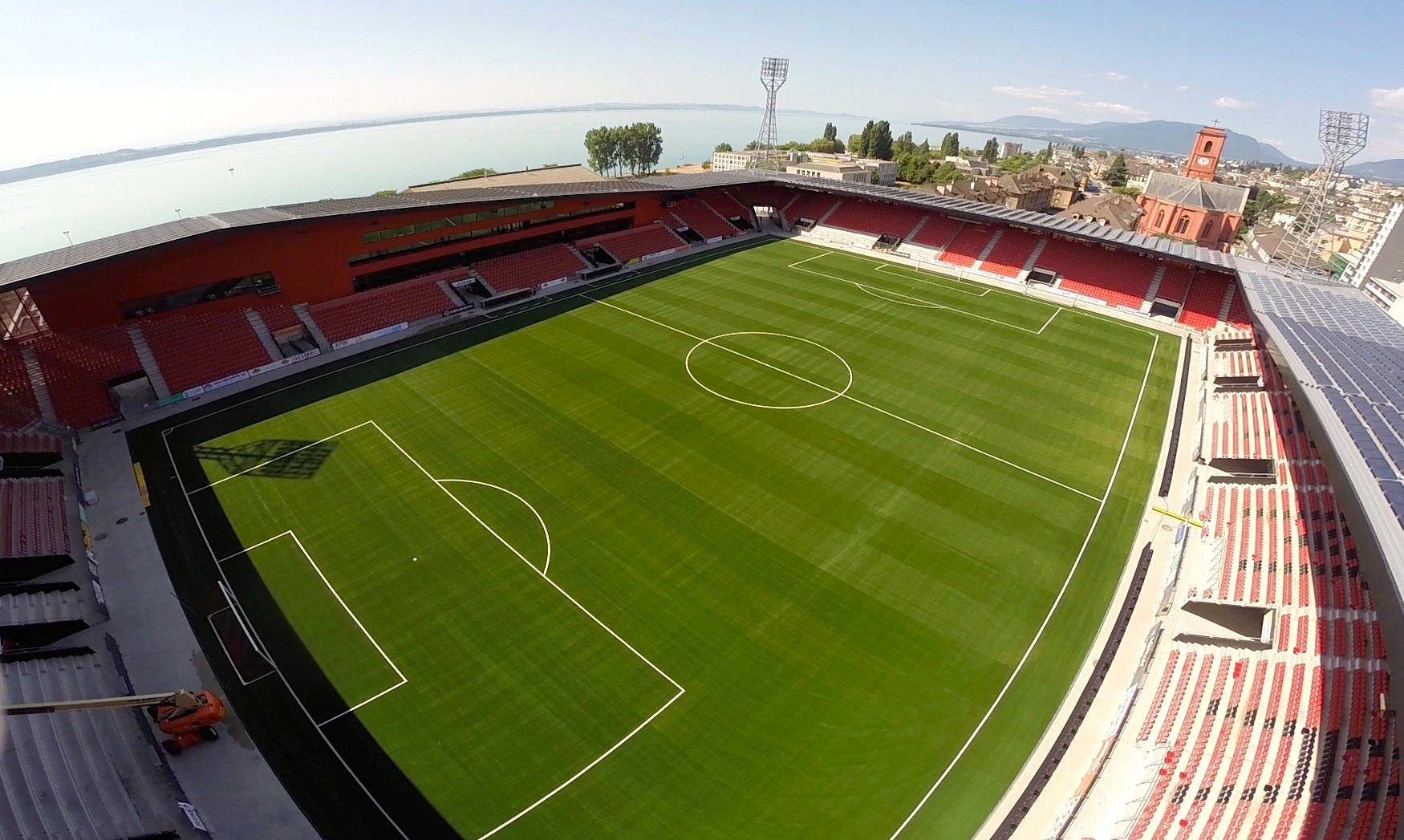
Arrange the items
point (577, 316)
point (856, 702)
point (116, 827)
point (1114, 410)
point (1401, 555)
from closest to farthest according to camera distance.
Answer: point (1401, 555)
point (116, 827)
point (856, 702)
point (1114, 410)
point (577, 316)

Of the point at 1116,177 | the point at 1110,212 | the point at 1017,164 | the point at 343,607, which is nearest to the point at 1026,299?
the point at 343,607

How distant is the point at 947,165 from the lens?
426ft

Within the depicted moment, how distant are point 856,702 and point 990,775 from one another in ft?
12.4

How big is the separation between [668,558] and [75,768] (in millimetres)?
16429

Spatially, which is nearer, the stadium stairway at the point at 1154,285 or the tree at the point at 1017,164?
the stadium stairway at the point at 1154,285

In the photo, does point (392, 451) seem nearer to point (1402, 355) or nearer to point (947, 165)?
point (1402, 355)

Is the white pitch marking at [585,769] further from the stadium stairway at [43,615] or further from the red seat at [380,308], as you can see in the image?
the red seat at [380,308]

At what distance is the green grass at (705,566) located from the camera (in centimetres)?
1538

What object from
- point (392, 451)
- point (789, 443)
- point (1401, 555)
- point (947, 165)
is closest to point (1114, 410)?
point (789, 443)

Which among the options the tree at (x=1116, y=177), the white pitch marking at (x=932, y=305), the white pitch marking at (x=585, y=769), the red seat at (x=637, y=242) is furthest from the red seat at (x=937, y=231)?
the tree at (x=1116, y=177)

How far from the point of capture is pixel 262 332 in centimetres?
3581

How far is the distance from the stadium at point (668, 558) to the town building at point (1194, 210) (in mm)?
43542

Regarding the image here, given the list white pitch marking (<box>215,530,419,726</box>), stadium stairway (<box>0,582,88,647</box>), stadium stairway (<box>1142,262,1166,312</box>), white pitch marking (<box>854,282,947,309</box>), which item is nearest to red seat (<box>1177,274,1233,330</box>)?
stadium stairway (<box>1142,262,1166,312</box>)

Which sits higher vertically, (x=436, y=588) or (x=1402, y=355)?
(x=1402, y=355)
